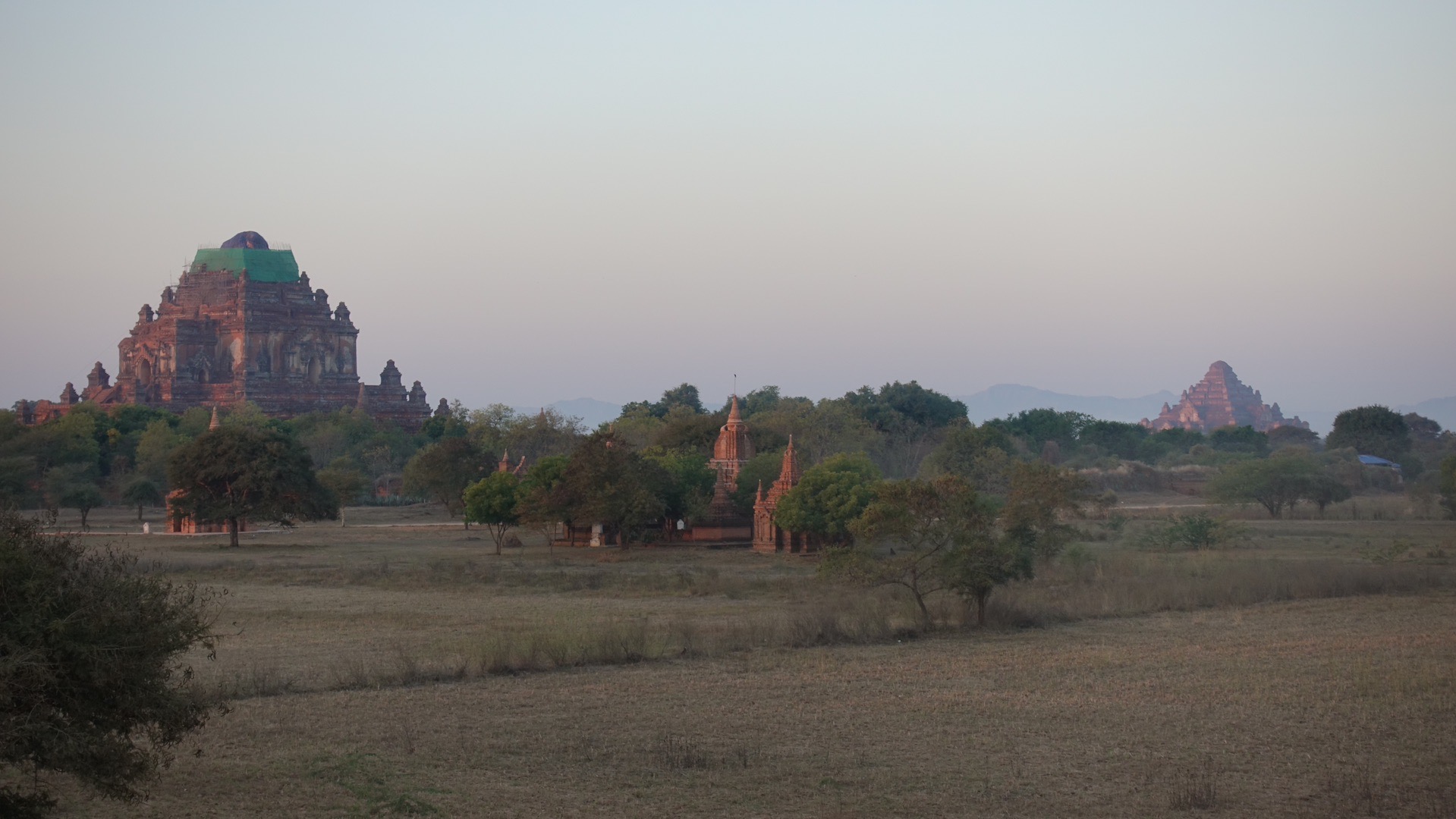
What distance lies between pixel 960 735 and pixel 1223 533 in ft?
90.8

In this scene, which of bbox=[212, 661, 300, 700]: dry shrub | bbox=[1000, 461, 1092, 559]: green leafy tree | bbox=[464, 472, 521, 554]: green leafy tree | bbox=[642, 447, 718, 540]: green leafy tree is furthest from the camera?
bbox=[642, 447, 718, 540]: green leafy tree

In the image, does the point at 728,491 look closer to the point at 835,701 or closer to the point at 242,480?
the point at 242,480

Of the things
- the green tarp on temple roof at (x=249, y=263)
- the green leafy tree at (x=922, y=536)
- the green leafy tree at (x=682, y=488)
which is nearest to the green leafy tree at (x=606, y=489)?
the green leafy tree at (x=682, y=488)

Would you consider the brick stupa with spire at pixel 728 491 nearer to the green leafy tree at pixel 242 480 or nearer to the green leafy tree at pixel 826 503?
the green leafy tree at pixel 826 503

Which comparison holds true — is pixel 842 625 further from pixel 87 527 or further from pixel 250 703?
pixel 87 527

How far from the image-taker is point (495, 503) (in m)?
45.9

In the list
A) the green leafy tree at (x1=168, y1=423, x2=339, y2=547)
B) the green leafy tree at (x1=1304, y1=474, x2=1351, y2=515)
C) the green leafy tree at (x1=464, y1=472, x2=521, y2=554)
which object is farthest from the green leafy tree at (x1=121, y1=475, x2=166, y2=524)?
the green leafy tree at (x1=1304, y1=474, x2=1351, y2=515)

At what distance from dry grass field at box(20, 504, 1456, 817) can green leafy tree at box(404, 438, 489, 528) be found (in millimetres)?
27481

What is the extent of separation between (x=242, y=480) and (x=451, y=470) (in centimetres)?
1459

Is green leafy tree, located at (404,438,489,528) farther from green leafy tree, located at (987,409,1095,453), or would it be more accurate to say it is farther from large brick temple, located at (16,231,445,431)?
green leafy tree, located at (987,409,1095,453)

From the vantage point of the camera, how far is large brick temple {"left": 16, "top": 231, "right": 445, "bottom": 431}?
97.1 metres

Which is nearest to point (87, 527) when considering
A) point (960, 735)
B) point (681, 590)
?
point (681, 590)

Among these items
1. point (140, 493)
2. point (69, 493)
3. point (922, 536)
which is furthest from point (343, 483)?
point (922, 536)

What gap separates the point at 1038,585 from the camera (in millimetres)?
30812
